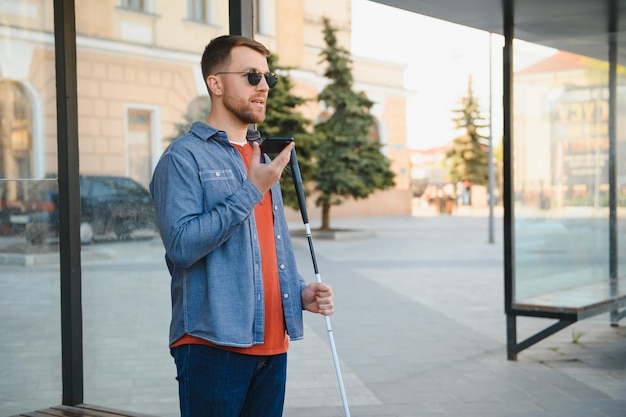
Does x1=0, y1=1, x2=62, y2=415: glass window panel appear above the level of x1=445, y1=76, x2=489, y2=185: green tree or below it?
below

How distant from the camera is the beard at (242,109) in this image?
8.04 ft

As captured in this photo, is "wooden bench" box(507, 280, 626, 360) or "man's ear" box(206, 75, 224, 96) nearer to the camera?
"man's ear" box(206, 75, 224, 96)

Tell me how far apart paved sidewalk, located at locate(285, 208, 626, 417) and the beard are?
3.01 meters

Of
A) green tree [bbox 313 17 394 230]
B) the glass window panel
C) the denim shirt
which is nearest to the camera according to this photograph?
the denim shirt

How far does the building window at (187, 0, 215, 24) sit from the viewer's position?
425 centimetres

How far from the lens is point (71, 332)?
4379mm

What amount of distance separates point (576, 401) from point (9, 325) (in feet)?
12.0

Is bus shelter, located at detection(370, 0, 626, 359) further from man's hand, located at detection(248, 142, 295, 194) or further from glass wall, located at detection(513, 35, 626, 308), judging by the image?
man's hand, located at detection(248, 142, 295, 194)

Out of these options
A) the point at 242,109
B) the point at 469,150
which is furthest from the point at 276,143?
the point at 469,150

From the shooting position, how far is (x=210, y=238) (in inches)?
87.5

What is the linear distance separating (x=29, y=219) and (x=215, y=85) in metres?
2.57

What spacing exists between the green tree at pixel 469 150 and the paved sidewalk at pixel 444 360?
143 ft

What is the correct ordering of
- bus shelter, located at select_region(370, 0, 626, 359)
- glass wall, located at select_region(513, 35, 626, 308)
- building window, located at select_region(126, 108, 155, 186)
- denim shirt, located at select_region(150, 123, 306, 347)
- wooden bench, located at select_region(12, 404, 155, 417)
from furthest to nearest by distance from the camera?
glass wall, located at select_region(513, 35, 626, 308) → bus shelter, located at select_region(370, 0, 626, 359) → building window, located at select_region(126, 108, 155, 186) → wooden bench, located at select_region(12, 404, 155, 417) → denim shirt, located at select_region(150, 123, 306, 347)

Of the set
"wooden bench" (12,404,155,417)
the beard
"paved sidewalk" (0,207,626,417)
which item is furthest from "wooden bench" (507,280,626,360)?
the beard
